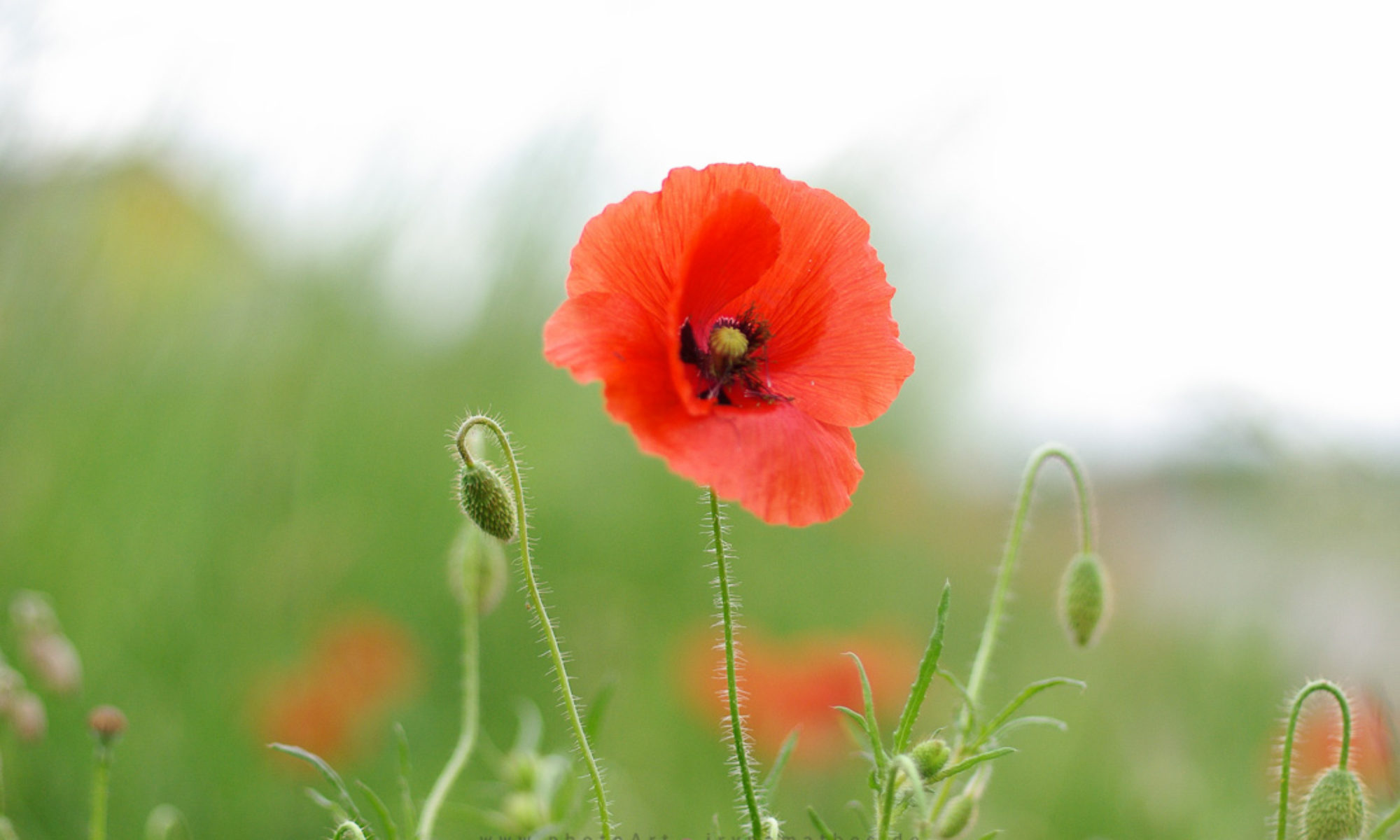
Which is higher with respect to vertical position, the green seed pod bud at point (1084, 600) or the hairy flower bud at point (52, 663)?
the green seed pod bud at point (1084, 600)

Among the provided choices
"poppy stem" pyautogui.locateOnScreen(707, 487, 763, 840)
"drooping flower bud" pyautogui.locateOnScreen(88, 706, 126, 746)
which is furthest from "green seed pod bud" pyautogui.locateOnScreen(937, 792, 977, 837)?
"drooping flower bud" pyautogui.locateOnScreen(88, 706, 126, 746)

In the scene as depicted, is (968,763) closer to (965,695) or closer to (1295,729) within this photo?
(965,695)

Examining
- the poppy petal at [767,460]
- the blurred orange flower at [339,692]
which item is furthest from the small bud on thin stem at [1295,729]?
the blurred orange flower at [339,692]

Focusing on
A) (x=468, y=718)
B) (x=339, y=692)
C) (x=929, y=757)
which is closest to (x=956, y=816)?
(x=929, y=757)

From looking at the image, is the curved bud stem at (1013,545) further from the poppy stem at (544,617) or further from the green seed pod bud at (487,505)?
the green seed pod bud at (487,505)

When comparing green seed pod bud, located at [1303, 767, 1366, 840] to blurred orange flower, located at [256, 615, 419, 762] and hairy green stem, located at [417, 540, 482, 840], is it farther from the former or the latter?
blurred orange flower, located at [256, 615, 419, 762]

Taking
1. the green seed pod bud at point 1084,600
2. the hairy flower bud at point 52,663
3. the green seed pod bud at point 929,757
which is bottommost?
the hairy flower bud at point 52,663
